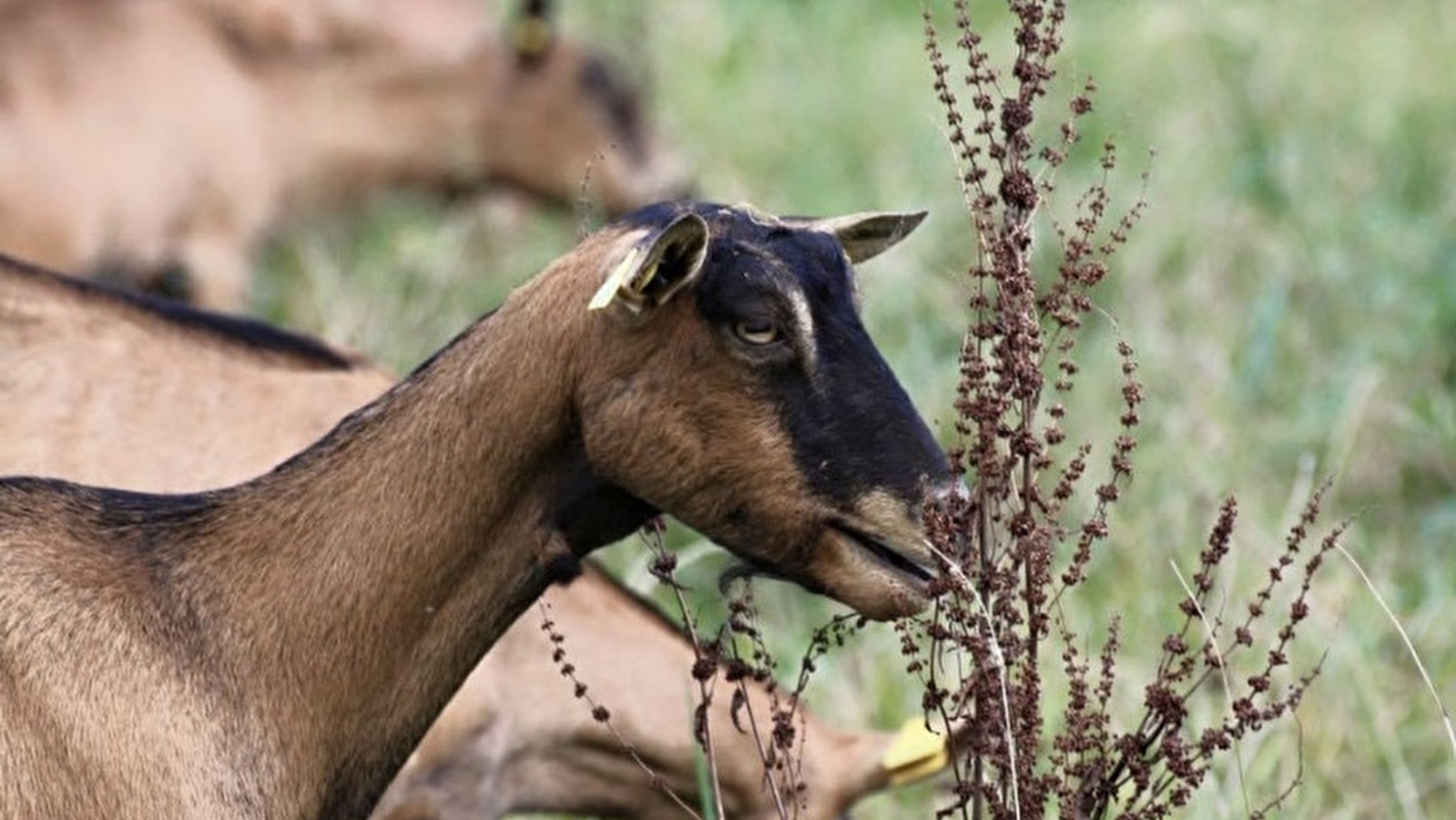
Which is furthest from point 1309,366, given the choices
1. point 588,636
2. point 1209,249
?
point 588,636

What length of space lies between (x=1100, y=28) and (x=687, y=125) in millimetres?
1731

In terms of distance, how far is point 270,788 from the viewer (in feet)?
14.0

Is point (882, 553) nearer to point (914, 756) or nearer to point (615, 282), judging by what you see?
point (615, 282)

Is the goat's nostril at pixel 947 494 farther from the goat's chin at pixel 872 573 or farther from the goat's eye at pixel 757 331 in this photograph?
the goat's eye at pixel 757 331

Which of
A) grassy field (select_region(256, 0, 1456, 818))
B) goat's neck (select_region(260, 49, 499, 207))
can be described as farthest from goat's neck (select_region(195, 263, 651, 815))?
goat's neck (select_region(260, 49, 499, 207))

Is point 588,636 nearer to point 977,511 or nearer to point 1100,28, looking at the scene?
point 977,511

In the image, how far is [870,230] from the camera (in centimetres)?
440

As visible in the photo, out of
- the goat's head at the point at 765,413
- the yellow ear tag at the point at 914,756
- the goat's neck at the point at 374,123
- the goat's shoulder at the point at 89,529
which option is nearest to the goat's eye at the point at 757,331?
the goat's head at the point at 765,413

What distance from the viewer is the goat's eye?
4020 millimetres

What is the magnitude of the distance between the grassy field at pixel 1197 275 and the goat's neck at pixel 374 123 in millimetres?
145

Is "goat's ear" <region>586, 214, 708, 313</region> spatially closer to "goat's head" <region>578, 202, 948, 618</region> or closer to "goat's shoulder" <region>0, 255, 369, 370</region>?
"goat's head" <region>578, 202, 948, 618</region>

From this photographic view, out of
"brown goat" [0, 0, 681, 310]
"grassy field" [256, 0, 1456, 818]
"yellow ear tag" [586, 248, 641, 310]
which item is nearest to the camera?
"yellow ear tag" [586, 248, 641, 310]

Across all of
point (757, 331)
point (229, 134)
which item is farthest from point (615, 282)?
point (229, 134)

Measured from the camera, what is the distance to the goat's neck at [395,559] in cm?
422
